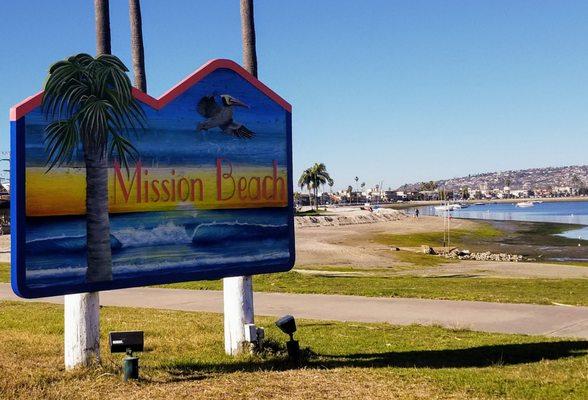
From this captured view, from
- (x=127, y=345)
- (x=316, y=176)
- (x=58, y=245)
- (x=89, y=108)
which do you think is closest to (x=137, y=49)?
(x=89, y=108)

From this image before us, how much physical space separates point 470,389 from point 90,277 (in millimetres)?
5010

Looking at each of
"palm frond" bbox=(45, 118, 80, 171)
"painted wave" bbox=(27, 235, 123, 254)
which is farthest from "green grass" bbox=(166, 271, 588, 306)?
"palm frond" bbox=(45, 118, 80, 171)

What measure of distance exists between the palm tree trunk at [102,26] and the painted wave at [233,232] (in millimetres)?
3169

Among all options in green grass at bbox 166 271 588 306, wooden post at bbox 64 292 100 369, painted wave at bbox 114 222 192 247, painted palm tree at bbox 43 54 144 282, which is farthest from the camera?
green grass at bbox 166 271 588 306

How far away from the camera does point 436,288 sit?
815 inches

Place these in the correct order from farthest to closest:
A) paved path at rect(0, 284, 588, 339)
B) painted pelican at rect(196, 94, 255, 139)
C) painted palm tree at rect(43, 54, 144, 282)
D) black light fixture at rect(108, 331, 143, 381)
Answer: paved path at rect(0, 284, 588, 339) → painted pelican at rect(196, 94, 255, 139) → black light fixture at rect(108, 331, 143, 381) → painted palm tree at rect(43, 54, 144, 282)

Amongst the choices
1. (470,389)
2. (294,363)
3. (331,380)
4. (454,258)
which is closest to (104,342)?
(294,363)

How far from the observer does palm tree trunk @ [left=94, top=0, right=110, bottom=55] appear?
10.5 m

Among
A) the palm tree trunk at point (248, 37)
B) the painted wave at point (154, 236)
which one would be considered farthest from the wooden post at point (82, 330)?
the palm tree trunk at point (248, 37)

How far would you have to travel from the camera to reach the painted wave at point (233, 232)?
10049mm

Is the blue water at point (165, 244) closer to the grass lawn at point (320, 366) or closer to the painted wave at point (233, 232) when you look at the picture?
the painted wave at point (233, 232)

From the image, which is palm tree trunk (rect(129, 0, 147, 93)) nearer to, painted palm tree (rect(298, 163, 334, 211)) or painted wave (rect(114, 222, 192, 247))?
painted wave (rect(114, 222, 192, 247))

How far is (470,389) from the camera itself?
835 cm

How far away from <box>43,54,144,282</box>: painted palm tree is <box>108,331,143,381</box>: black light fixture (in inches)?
31.0
